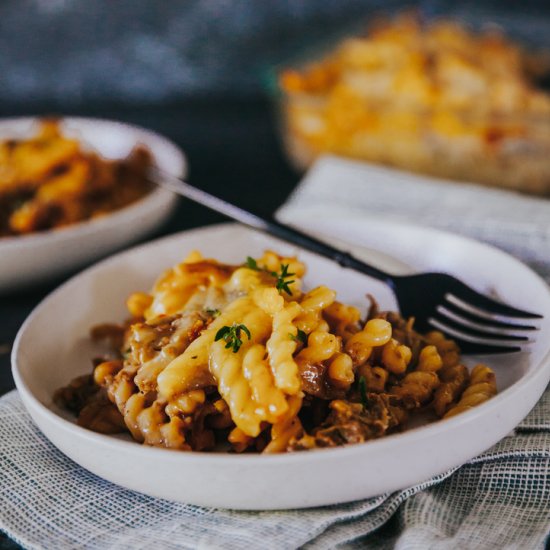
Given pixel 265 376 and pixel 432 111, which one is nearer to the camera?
pixel 265 376

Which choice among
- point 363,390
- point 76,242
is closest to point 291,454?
point 363,390

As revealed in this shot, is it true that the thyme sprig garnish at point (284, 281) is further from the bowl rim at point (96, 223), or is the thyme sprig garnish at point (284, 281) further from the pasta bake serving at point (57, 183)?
the pasta bake serving at point (57, 183)

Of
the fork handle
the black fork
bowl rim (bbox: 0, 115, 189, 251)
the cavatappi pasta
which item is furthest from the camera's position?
bowl rim (bbox: 0, 115, 189, 251)

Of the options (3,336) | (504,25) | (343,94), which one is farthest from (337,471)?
(504,25)

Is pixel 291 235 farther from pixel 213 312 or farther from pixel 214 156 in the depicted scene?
pixel 214 156

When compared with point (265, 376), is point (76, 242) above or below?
below

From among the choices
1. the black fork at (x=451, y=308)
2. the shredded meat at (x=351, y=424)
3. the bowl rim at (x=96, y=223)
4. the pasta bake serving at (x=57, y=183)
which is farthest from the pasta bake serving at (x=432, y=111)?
the shredded meat at (x=351, y=424)

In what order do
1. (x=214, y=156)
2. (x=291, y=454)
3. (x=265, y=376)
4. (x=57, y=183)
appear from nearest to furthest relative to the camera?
(x=291, y=454), (x=265, y=376), (x=57, y=183), (x=214, y=156)

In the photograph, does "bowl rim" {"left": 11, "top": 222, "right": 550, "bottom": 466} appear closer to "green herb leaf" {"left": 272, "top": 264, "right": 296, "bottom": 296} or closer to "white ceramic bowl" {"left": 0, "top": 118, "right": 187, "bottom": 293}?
"green herb leaf" {"left": 272, "top": 264, "right": 296, "bottom": 296}

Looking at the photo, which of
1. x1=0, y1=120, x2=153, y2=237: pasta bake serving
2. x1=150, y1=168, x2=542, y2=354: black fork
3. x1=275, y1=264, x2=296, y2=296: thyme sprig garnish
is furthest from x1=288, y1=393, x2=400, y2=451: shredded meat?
x1=0, y1=120, x2=153, y2=237: pasta bake serving
